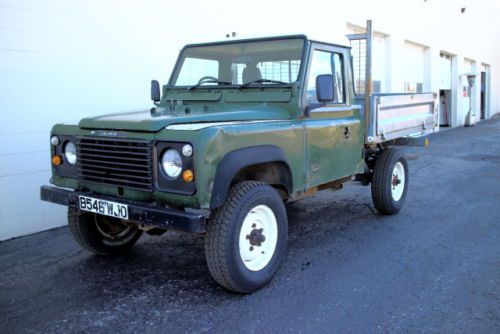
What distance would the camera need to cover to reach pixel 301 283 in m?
4.10

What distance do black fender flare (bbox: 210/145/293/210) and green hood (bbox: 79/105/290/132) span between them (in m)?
0.33

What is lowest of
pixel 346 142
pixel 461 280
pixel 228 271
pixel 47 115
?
pixel 461 280

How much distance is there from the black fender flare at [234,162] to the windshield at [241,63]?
916 millimetres

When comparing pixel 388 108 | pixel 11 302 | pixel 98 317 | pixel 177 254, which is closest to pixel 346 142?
pixel 388 108

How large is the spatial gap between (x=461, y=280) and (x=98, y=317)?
292 centimetres

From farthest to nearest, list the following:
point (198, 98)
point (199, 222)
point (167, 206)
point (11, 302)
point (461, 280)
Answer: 1. point (198, 98)
2. point (461, 280)
3. point (11, 302)
4. point (167, 206)
5. point (199, 222)

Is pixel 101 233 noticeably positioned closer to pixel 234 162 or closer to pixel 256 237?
pixel 256 237

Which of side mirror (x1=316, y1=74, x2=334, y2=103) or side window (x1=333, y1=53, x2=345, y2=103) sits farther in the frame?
side window (x1=333, y1=53, x2=345, y2=103)

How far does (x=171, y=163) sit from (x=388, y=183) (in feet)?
11.0

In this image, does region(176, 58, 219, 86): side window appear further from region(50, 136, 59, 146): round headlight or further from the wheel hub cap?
the wheel hub cap

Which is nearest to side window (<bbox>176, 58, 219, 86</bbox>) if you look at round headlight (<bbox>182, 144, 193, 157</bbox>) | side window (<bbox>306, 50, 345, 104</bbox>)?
side window (<bbox>306, 50, 345, 104</bbox>)

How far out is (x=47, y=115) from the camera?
5.80 meters

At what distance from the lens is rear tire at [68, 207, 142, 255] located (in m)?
4.55

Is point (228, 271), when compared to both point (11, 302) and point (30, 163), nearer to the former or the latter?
point (11, 302)
